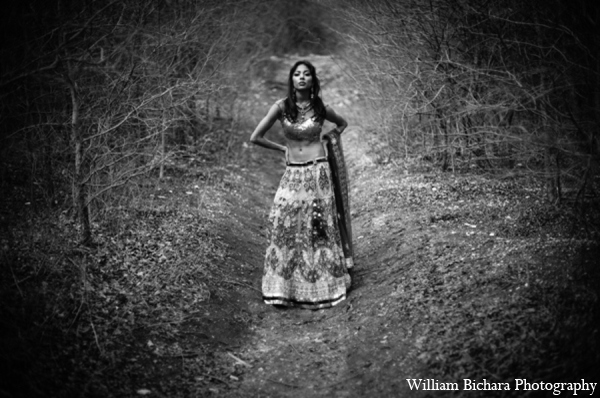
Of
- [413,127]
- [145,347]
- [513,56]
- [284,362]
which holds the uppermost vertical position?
[513,56]

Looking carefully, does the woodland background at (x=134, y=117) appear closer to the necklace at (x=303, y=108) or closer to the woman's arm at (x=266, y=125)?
the woman's arm at (x=266, y=125)

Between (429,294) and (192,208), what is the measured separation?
417 cm

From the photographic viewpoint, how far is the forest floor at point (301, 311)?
3.58 m

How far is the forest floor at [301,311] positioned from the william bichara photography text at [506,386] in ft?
0.13

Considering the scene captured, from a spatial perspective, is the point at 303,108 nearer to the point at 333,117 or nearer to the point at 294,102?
the point at 294,102

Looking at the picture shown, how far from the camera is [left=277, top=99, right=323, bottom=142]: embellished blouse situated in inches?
206

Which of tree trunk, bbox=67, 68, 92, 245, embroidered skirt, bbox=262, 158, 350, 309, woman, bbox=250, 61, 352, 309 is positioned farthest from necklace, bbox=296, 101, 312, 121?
tree trunk, bbox=67, 68, 92, 245

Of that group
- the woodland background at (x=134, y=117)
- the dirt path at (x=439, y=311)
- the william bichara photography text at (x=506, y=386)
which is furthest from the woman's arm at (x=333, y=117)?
the william bichara photography text at (x=506, y=386)

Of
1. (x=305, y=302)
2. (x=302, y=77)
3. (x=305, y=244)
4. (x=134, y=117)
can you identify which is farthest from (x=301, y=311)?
(x=134, y=117)

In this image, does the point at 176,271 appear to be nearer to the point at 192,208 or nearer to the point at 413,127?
the point at 192,208

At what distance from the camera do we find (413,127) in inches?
358

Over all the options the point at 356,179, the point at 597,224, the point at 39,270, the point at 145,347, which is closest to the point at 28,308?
the point at 39,270

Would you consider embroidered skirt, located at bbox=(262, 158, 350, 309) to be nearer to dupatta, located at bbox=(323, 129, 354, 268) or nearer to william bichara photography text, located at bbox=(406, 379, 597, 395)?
dupatta, located at bbox=(323, 129, 354, 268)

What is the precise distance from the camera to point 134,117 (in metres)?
5.09
